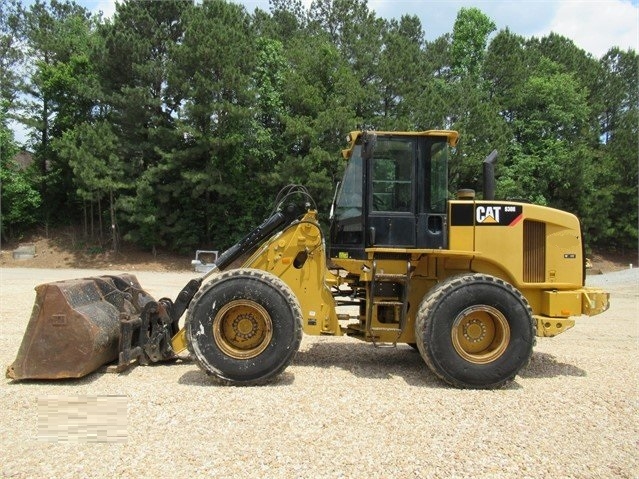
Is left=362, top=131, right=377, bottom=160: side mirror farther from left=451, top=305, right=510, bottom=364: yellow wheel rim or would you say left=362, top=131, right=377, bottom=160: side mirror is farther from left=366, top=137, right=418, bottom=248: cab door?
left=451, top=305, right=510, bottom=364: yellow wheel rim

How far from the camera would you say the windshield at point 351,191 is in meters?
6.34

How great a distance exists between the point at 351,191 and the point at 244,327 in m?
2.04

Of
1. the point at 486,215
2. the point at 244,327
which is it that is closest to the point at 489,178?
the point at 486,215

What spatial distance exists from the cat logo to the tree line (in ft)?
61.3

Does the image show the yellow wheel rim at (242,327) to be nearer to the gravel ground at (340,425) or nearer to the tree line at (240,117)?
the gravel ground at (340,425)

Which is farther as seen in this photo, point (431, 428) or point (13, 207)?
point (13, 207)

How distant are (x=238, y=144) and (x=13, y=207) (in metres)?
16.2

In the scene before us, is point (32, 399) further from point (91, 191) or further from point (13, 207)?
point (13, 207)

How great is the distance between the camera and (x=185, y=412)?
15.7 ft

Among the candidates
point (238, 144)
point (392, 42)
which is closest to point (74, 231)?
point (238, 144)

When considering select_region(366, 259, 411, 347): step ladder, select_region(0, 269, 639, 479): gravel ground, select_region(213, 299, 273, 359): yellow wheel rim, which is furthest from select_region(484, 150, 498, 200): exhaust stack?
select_region(213, 299, 273, 359): yellow wheel rim

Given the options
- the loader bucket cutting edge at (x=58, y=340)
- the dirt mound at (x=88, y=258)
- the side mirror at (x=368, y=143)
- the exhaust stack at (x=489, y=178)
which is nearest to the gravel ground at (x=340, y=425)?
the loader bucket cutting edge at (x=58, y=340)

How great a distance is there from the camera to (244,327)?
5926 mm

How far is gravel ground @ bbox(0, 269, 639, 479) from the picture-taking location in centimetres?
379
